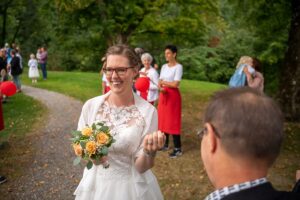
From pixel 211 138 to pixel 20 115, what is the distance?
10884 millimetres

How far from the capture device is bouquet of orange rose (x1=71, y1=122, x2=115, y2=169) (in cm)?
269

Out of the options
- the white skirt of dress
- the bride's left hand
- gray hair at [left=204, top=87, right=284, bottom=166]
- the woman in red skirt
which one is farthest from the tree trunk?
the white skirt of dress

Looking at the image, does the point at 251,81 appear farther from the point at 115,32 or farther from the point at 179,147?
the point at 115,32

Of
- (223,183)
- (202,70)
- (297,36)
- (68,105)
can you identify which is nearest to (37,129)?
(68,105)

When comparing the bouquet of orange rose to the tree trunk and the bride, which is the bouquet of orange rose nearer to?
the bride

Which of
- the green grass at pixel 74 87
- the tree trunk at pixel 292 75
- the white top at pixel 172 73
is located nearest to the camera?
the white top at pixel 172 73

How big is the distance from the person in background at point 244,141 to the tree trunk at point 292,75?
31.3 ft

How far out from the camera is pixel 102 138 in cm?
270

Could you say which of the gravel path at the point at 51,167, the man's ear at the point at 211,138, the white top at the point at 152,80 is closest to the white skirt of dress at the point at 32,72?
the gravel path at the point at 51,167

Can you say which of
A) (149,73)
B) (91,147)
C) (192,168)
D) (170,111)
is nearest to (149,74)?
(149,73)

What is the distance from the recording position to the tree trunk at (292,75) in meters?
10.1

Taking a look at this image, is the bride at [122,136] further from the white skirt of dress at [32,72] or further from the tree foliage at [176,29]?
the white skirt of dress at [32,72]

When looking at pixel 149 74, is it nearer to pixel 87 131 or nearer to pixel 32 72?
pixel 87 131

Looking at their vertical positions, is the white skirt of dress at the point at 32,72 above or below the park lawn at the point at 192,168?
above
